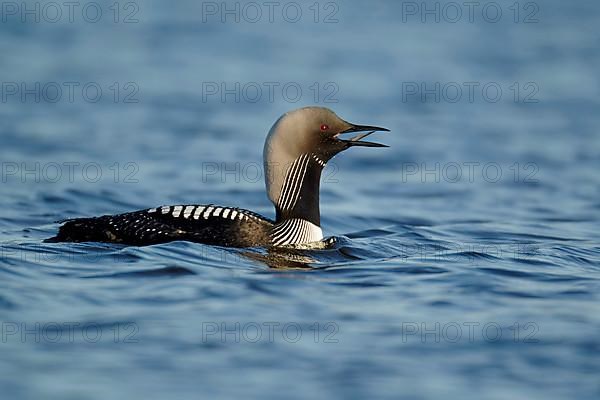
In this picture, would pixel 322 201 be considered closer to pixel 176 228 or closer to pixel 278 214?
pixel 278 214

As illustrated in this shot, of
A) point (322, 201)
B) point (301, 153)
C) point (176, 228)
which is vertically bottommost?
point (322, 201)

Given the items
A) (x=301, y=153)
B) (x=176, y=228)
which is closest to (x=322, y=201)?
(x=301, y=153)

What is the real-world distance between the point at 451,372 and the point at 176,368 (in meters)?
1.23

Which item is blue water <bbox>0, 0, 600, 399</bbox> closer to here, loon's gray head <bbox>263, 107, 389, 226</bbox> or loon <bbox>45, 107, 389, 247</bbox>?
loon <bbox>45, 107, 389, 247</bbox>

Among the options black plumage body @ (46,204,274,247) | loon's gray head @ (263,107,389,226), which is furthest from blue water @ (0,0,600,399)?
loon's gray head @ (263,107,389,226)

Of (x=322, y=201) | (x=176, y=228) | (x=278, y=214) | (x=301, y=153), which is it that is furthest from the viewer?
(x=322, y=201)

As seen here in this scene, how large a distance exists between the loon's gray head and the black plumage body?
293 millimetres

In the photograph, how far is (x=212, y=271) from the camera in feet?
Result: 22.7

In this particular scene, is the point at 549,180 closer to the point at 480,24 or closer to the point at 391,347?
the point at 391,347

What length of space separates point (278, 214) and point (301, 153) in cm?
43

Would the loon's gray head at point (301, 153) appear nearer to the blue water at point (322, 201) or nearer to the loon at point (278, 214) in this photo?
the loon at point (278, 214)

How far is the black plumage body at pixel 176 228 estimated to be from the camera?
736 cm

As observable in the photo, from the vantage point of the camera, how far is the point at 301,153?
760cm

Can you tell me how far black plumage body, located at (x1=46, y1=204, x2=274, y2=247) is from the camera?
24.1 ft
